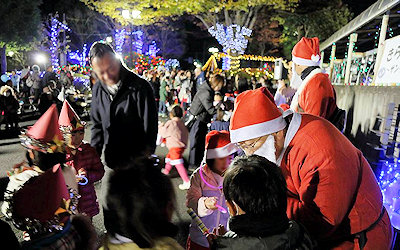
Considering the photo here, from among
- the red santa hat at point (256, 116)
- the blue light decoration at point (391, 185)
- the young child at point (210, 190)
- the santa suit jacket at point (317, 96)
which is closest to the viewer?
the red santa hat at point (256, 116)

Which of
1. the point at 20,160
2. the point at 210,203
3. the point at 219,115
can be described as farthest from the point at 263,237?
the point at 20,160

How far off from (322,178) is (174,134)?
426 centimetres

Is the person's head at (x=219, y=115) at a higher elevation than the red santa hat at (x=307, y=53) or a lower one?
lower

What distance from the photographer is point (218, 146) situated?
9.97 ft

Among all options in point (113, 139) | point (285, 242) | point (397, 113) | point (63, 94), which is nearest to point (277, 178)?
point (285, 242)

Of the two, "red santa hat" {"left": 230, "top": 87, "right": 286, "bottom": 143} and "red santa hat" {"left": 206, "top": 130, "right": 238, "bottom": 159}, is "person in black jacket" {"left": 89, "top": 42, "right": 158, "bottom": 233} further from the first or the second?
"red santa hat" {"left": 230, "top": 87, "right": 286, "bottom": 143}

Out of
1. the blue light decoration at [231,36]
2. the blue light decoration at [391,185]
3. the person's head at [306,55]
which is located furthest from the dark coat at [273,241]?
the blue light decoration at [231,36]

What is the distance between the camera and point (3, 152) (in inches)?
297

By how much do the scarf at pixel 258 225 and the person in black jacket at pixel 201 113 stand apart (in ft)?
15.5

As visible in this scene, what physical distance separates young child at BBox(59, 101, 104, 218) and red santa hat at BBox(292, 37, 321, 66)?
274 cm

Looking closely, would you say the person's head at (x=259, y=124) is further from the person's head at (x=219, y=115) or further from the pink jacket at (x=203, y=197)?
the person's head at (x=219, y=115)

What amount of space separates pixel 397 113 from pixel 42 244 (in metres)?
4.77

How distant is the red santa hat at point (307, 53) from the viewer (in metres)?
3.97

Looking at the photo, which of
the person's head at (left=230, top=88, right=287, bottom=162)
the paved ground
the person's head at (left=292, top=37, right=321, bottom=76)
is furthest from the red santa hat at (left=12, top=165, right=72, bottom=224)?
the person's head at (left=292, top=37, right=321, bottom=76)
